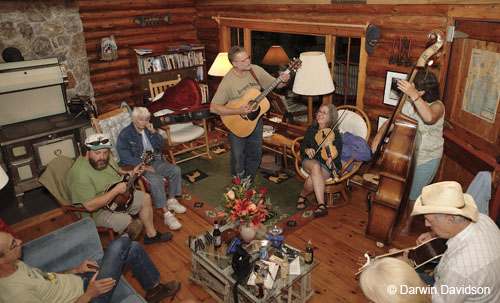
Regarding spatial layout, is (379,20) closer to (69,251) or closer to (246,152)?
(246,152)

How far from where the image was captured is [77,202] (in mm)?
3201

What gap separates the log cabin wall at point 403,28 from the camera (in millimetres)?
3230

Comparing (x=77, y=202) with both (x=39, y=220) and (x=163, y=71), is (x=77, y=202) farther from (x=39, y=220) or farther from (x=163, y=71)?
(x=163, y=71)

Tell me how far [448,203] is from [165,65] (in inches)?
200

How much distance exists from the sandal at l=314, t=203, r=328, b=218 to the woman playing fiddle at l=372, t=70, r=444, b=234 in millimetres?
870

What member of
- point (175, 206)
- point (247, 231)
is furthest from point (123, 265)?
point (175, 206)

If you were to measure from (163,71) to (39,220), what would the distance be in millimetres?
2982

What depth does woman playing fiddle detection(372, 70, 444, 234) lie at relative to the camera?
296cm

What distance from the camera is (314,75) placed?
395 centimetres

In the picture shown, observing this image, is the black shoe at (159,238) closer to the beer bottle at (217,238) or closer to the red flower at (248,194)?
the beer bottle at (217,238)

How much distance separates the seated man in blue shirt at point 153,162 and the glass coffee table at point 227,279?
0.87 meters

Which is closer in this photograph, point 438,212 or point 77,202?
point 438,212

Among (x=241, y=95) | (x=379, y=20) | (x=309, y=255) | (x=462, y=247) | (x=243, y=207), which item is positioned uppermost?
(x=379, y=20)

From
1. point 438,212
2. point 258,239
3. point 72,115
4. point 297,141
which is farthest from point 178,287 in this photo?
point 72,115
